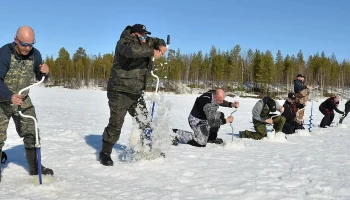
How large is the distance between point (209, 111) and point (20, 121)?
4165 mm

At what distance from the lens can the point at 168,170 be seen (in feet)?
17.1

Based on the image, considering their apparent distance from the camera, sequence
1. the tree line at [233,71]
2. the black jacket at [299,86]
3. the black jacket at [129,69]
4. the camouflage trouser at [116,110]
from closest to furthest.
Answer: the black jacket at [129,69] < the camouflage trouser at [116,110] < the black jacket at [299,86] < the tree line at [233,71]

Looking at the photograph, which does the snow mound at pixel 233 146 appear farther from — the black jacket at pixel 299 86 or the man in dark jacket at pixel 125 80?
the black jacket at pixel 299 86

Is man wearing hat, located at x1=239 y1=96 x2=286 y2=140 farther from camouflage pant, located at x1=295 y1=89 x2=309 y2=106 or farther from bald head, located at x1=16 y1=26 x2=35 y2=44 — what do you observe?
bald head, located at x1=16 y1=26 x2=35 y2=44

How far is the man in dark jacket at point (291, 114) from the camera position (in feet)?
38.4

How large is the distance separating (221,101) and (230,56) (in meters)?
94.1

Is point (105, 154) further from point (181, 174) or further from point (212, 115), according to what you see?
point (212, 115)

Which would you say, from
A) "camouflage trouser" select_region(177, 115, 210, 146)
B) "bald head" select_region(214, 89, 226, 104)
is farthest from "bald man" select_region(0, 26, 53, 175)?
"bald head" select_region(214, 89, 226, 104)

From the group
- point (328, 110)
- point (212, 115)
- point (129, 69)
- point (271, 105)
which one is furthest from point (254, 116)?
point (328, 110)

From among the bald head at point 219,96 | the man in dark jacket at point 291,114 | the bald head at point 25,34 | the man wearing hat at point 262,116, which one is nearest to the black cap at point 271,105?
the man wearing hat at point 262,116

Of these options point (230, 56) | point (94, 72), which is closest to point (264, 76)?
point (230, 56)

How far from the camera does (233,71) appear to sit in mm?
87438

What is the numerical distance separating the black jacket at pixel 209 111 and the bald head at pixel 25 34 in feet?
14.3

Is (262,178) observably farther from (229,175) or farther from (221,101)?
(221,101)
